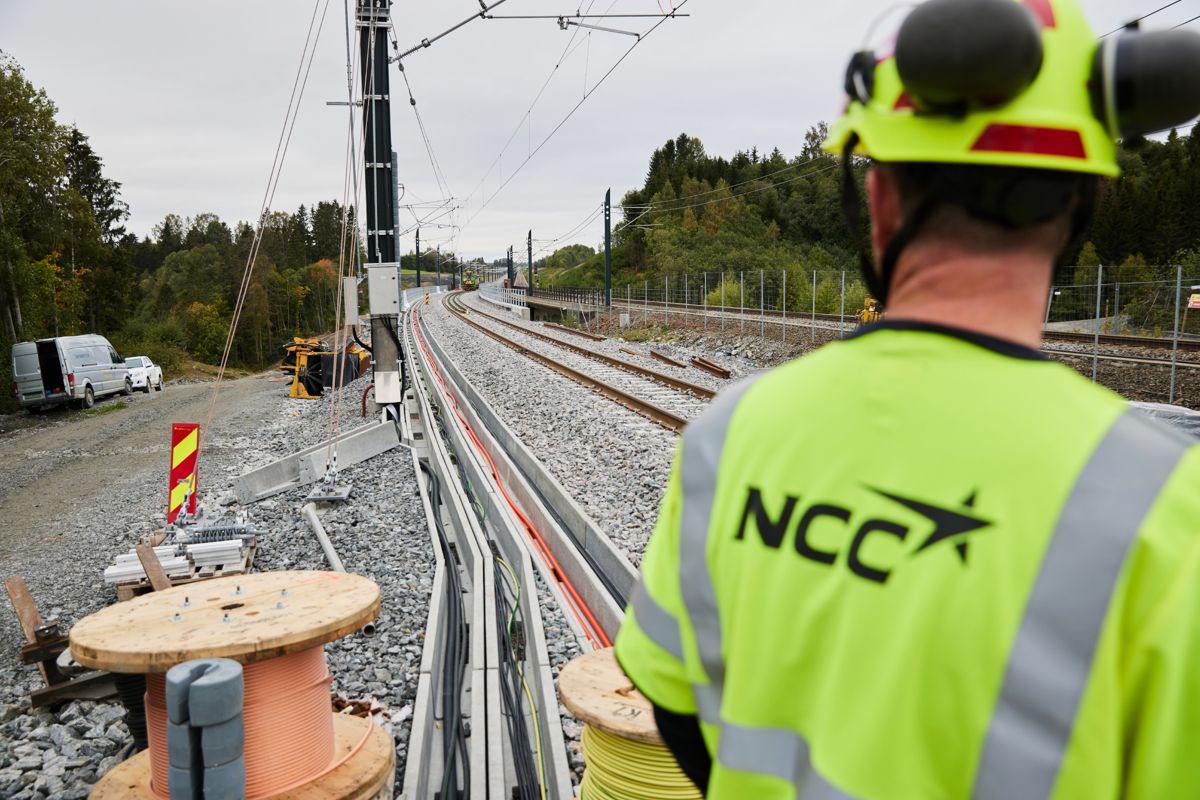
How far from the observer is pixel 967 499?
3.65 feet

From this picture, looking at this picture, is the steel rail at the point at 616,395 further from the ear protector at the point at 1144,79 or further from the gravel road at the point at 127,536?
the ear protector at the point at 1144,79

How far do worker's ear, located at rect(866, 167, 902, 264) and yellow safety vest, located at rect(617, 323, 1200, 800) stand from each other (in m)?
0.17

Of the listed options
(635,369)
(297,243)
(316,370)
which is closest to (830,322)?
(635,369)

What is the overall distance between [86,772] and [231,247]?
353 ft

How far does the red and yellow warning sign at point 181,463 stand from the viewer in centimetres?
946

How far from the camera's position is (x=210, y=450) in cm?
1806

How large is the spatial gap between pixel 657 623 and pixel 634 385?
18.1 m

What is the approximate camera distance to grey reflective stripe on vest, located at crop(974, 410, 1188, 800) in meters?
1.01

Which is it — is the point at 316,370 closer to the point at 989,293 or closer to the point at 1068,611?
the point at 989,293

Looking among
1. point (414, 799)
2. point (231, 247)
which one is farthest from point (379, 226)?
point (231, 247)

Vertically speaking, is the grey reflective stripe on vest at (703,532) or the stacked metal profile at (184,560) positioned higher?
the grey reflective stripe on vest at (703,532)

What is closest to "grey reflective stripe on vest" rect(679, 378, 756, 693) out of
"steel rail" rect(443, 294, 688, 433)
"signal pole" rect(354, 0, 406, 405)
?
"steel rail" rect(443, 294, 688, 433)

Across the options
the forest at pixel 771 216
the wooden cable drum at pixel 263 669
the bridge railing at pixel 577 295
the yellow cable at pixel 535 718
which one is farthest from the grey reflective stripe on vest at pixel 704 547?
the bridge railing at pixel 577 295

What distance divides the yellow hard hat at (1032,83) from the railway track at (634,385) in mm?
12072
